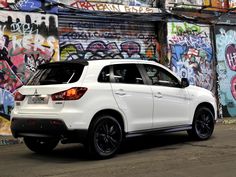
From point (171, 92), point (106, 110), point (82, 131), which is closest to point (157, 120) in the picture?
point (171, 92)

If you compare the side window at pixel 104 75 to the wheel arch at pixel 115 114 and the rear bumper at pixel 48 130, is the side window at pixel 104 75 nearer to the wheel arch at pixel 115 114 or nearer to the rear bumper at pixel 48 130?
the wheel arch at pixel 115 114

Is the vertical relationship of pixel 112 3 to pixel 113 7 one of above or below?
above

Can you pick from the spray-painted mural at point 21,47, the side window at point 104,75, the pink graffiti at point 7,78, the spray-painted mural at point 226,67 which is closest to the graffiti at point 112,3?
the spray-painted mural at point 21,47

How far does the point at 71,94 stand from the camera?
817 cm

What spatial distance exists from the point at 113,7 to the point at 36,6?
295 cm

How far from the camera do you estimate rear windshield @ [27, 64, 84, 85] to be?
8516 mm

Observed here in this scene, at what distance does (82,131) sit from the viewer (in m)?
8.13

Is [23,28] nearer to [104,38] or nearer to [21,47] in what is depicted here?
[21,47]

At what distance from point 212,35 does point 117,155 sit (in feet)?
33.3

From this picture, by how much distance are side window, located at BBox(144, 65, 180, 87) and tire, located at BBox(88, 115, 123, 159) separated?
1491 millimetres

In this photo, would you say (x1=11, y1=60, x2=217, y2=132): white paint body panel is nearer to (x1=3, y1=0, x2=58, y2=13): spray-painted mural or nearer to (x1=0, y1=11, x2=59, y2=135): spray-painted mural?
(x1=0, y1=11, x2=59, y2=135): spray-painted mural

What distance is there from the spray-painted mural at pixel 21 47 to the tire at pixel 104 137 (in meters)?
4.90

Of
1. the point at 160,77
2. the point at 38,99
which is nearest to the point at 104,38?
the point at 160,77

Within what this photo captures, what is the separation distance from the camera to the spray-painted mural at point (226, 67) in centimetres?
1778
